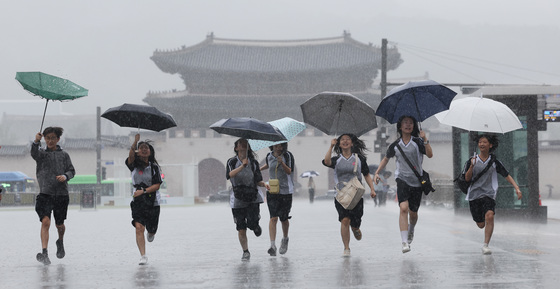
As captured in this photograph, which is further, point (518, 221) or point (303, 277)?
point (518, 221)

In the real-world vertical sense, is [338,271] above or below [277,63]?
below

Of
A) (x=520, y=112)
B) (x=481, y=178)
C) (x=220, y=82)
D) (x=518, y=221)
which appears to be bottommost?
(x=518, y=221)

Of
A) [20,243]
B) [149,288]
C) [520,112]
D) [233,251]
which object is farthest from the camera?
[520,112]

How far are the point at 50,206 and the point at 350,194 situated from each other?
3489mm

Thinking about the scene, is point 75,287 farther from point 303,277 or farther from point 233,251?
point 233,251

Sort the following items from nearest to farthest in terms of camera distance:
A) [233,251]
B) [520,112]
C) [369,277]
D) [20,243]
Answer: [369,277] → [233,251] → [20,243] → [520,112]

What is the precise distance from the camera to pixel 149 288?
22.6 ft

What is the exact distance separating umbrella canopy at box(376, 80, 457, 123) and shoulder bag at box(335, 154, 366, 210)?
3.38 feet

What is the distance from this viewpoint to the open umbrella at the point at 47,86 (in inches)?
357

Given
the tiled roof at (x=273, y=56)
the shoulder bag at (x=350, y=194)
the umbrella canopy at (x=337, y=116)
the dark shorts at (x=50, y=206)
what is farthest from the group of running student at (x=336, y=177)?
the tiled roof at (x=273, y=56)

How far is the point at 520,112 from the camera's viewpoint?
1700cm

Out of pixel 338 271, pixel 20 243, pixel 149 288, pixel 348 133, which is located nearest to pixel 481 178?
pixel 348 133

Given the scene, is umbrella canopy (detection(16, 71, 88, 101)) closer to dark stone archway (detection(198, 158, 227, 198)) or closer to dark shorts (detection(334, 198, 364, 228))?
dark shorts (detection(334, 198, 364, 228))

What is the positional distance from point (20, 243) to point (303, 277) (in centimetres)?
755
